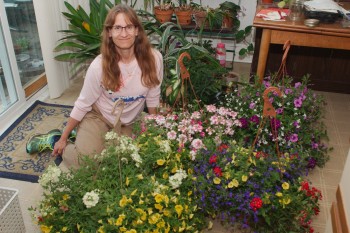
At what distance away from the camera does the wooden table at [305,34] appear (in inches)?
83.0

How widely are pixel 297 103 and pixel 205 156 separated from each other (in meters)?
0.83

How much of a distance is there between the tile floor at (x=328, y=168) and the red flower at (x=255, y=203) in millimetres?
363

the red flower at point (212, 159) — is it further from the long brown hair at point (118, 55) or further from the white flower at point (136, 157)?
the long brown hair at point (118, 55)

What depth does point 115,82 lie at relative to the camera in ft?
5.96

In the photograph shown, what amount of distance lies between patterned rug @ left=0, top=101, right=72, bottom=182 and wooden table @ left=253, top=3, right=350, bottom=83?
1552mm

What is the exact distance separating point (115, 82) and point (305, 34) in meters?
1.19

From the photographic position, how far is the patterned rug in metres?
2.19

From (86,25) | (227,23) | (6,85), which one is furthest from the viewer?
(227,23)

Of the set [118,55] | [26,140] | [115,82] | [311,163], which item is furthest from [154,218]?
[26,140]

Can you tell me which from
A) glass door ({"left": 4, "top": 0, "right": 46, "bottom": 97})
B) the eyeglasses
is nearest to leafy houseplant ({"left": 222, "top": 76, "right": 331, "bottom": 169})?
the eyeglasses

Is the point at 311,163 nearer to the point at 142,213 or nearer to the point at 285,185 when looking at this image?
the point at 285,185

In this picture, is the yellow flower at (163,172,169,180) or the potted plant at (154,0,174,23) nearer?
the yellow flower at (163,172,169,180)

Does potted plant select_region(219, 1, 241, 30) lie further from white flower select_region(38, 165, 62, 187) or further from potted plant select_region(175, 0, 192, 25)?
white flower select_region(38, 165, 62, 187)

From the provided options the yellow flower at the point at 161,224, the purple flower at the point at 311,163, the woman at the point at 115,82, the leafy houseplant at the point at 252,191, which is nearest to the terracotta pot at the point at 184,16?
the woman at the point at 115,82
